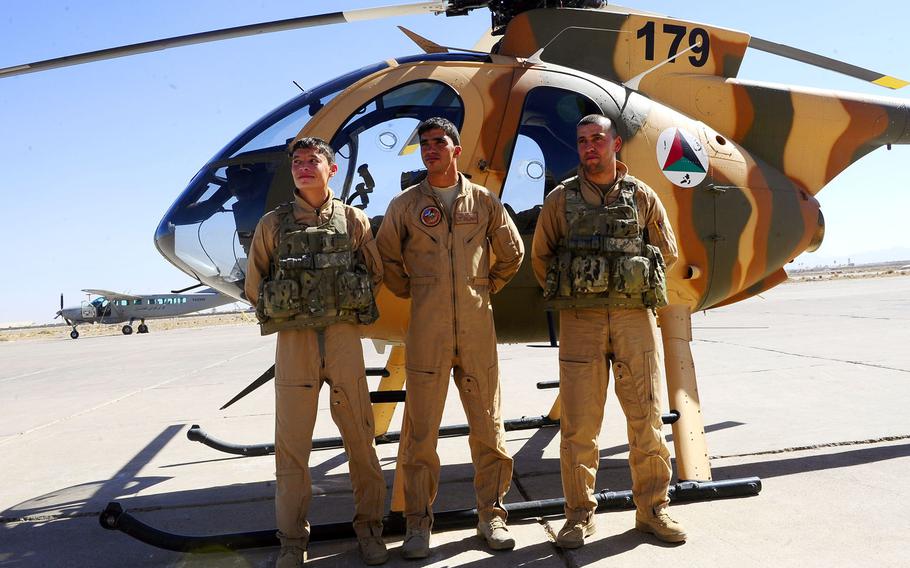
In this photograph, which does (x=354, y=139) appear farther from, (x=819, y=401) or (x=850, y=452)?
(x=819, y=401)

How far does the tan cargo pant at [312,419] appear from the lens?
2977 millimetres

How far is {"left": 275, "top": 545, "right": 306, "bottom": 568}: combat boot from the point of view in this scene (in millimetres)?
2916

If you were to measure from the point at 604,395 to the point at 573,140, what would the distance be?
155 cm

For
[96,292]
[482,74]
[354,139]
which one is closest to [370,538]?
[354,139]

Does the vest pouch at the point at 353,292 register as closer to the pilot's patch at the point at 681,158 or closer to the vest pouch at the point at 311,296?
the vest pouch at the point at 311,296

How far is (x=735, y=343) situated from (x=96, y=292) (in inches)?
1358

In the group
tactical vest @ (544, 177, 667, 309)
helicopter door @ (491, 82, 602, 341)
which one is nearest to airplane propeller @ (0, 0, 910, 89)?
helicopter door @ (491, 82, 602, 341)

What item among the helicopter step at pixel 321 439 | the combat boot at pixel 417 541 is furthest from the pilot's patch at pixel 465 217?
the helicopter step at pixel 321 439

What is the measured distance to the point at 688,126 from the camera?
417 cm

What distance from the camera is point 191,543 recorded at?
3145 millimetres

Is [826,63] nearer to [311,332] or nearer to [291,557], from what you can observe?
[311,332]

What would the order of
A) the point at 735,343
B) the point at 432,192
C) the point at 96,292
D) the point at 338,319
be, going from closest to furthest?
the point at 338,319 < the point at 432,192 < the point at 735,343 < the point at 96,292

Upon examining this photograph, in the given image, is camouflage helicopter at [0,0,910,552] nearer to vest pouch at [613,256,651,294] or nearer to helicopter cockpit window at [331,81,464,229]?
helicopter cockpit window at [331,81,464,229]

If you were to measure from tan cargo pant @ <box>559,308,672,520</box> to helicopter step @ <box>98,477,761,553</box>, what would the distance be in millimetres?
311
